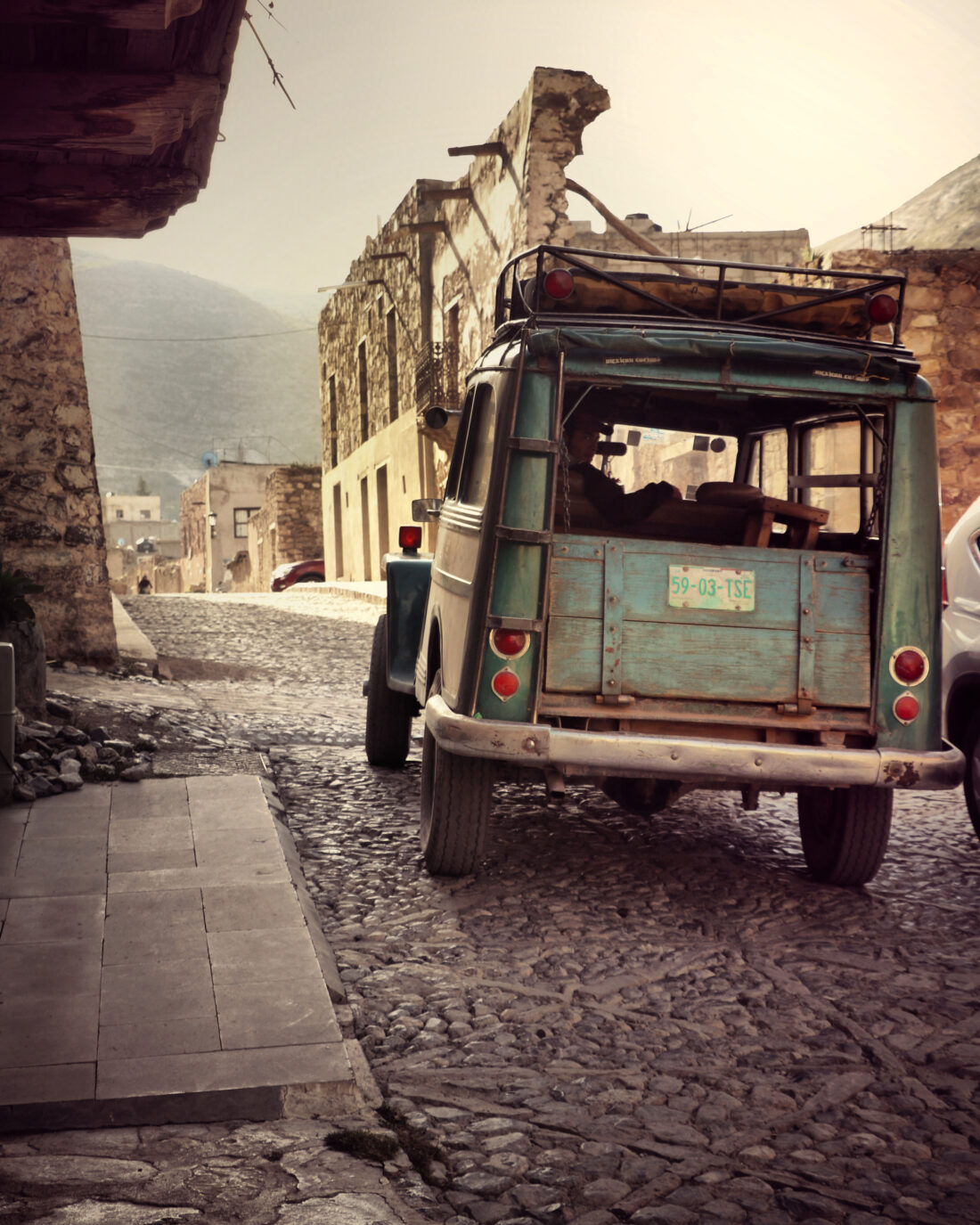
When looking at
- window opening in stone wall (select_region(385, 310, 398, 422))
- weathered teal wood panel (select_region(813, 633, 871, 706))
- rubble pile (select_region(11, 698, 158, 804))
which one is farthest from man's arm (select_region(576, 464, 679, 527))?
window opening in stone wall (select_region(385, 310, 398, 422))

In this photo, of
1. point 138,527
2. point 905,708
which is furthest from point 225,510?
point 905,708

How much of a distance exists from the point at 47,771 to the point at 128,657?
4452 mm

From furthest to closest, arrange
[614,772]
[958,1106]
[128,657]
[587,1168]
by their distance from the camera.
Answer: [128,657] < [614,772] < [958,1106] < [587,1168]

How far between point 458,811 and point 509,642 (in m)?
0.79

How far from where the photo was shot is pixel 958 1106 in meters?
3.04

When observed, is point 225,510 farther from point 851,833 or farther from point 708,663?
point 708,663

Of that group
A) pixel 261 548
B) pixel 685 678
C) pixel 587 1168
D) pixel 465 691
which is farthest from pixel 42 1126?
pixel 261 548

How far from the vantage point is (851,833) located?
4809 mm

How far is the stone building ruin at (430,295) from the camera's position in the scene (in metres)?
16.5

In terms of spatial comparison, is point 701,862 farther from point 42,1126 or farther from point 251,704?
point 251,704

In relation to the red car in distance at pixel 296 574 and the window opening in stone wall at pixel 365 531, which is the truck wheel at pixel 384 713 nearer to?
the window opening in stone wall at pixel 365 531

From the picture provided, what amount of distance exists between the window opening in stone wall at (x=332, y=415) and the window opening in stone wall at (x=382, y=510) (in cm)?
595

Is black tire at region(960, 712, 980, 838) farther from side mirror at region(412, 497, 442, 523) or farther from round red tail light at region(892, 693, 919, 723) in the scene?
side mirror at region(412, 497, 442, 523)

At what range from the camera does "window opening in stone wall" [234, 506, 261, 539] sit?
157ft
